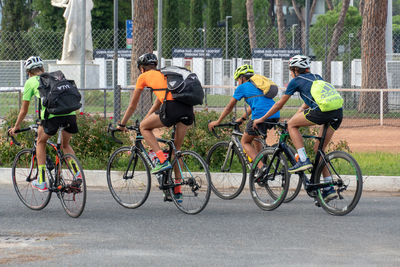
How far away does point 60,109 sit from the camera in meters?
9.07

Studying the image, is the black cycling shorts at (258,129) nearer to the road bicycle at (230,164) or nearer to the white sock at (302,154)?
the road bicycle at (230,164)

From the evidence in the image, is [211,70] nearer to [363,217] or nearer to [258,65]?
[258,65]

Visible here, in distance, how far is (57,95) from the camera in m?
9.04

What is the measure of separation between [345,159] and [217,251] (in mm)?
2176

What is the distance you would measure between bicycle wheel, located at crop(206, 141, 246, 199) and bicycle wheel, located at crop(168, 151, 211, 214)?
1.21 m

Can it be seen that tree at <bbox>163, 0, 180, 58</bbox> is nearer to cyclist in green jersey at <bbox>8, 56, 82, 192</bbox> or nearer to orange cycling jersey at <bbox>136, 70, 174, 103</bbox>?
cyclist in green jersey at <bbox>8, 56, 82, 192</bbox>

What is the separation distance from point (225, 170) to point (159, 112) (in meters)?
1.70

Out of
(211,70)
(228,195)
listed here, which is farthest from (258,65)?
(228,195)

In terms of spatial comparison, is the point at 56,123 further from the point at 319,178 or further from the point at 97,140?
the point at 97,140

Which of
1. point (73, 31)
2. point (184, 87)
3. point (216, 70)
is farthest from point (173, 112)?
point (216, 70)

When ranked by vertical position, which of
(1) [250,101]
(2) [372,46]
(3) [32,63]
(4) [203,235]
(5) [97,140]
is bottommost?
(4) [203,235]

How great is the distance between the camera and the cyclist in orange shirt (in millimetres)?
9188

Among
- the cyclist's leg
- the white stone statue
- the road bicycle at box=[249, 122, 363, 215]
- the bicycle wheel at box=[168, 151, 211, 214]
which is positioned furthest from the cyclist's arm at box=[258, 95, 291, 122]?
the white stone statue

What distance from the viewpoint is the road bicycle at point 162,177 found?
356 inches
